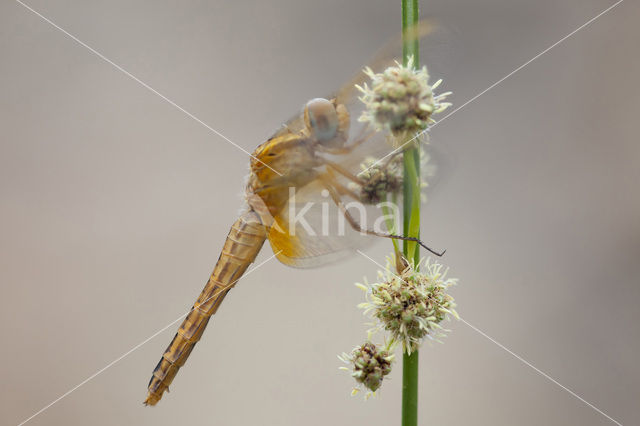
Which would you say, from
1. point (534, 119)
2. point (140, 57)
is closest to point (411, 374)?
point (534, 119)

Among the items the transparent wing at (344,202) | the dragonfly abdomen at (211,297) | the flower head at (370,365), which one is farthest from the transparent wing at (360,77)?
the flower head at (370,365)

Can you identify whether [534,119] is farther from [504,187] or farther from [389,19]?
[389,19]

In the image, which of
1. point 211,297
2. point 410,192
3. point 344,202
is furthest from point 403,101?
point 211,297

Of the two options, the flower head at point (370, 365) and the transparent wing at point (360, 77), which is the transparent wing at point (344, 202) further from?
the flower head at point (370, 365)

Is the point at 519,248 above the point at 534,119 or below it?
below

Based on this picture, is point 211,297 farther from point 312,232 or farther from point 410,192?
point 410,192

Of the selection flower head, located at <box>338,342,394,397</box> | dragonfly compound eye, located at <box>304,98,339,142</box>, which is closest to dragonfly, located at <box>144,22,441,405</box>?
dragonfly compound eye, located at <box>304,98,339,142</box>

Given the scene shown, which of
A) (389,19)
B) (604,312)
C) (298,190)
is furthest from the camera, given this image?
(604,312)
